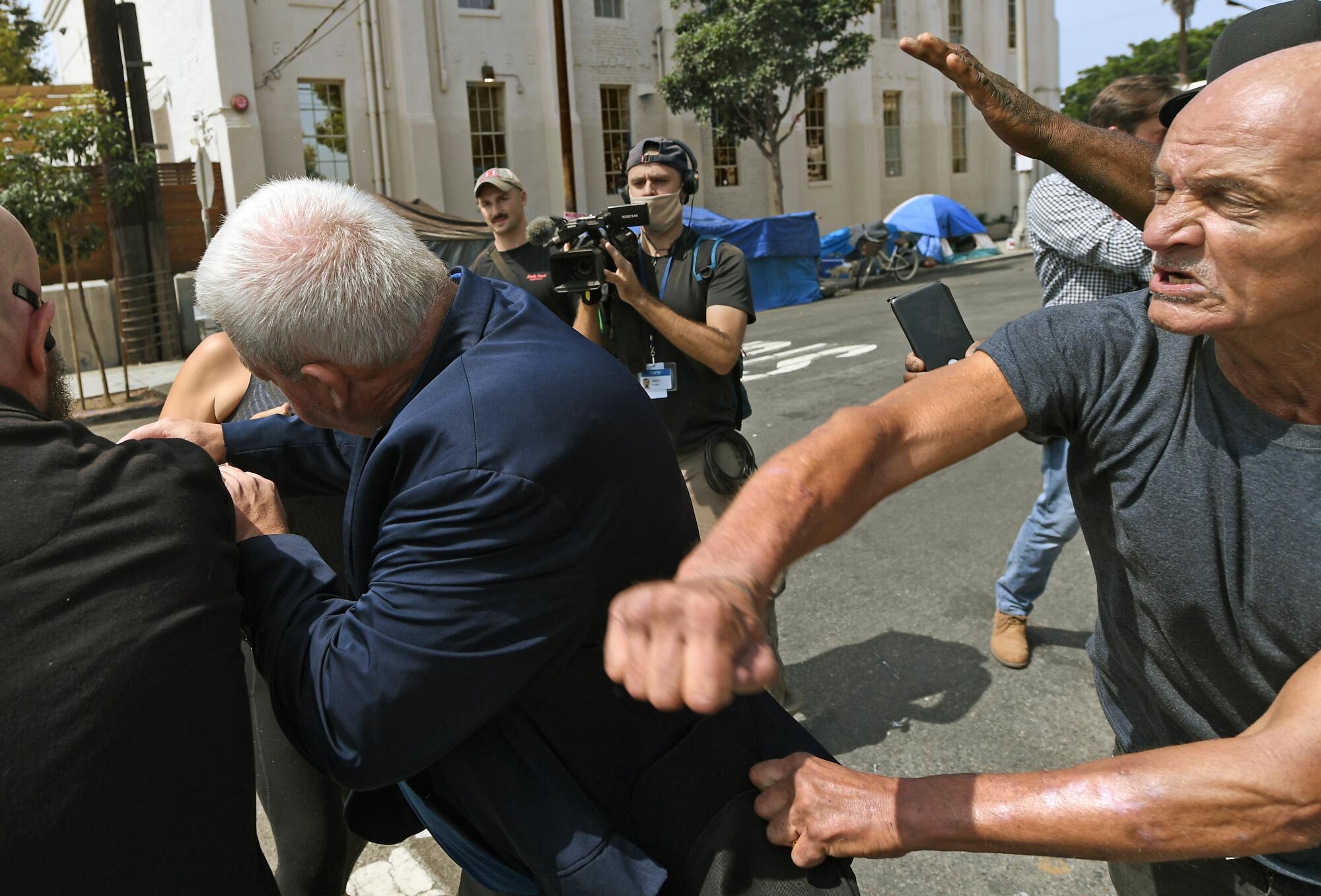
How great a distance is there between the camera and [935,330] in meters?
2.32

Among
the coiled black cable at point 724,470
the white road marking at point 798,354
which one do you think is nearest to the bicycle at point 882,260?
the white road marking at point 798,354

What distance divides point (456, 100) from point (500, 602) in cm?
2094

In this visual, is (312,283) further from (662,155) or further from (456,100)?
(456,100)

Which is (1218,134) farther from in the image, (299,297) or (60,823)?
(60,823)

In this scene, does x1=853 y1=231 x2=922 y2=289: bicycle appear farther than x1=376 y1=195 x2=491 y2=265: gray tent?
Yes

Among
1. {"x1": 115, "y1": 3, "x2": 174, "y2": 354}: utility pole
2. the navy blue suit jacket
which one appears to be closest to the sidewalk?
{"x1": 115, "y1": 3, "x2": 174, "y2": 354}: utility pole

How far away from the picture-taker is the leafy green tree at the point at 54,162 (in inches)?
433

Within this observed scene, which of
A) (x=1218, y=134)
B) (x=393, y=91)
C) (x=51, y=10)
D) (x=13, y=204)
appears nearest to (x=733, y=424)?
(x=1218, y=134)

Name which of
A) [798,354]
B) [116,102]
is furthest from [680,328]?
[116,102]

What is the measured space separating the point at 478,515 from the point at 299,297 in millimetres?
469

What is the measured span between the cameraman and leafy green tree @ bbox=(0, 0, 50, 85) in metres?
23.4

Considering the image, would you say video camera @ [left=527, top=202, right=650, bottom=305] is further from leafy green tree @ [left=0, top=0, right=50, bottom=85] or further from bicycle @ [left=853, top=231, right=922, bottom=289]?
leafy green tree @ [left=0, top=0, right=50, bottom=85]

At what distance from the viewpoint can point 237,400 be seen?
9.17 feet

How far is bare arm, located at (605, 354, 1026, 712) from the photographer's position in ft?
3.04
